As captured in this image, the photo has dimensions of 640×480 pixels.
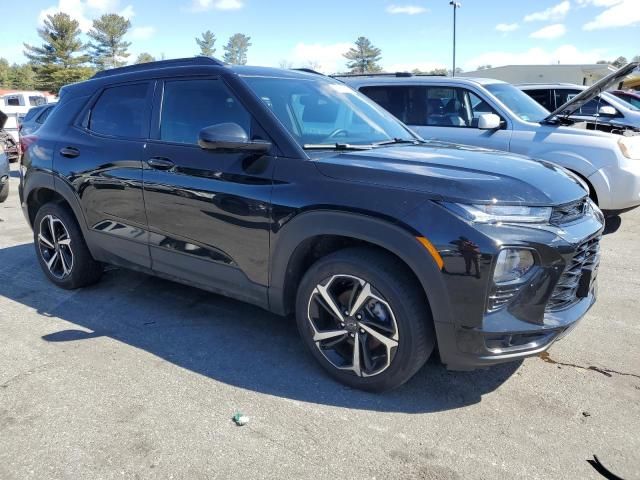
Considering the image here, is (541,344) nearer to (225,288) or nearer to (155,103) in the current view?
(225,288)

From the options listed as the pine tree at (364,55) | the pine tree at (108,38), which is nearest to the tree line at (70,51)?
the pine tree at (108,38)

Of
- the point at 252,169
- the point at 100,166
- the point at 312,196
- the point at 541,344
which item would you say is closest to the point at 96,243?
the point at 100,166

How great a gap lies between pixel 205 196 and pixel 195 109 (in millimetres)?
688

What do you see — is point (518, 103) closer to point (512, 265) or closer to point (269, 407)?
point (512, 265)

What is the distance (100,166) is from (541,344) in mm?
3387

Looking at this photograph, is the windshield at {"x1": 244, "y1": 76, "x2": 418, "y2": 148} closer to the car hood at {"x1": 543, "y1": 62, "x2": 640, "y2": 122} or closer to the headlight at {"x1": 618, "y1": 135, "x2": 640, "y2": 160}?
the car hood at {"x1": 543, "y1": 62, "x2": 640, "y2": 122}

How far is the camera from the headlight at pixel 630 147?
650 cm

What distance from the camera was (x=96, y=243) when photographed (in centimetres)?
440

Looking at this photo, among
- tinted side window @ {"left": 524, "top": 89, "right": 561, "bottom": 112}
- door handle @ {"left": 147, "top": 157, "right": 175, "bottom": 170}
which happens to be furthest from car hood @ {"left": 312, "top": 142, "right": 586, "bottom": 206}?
tinted side window @ {"left": 524, "top": 89, "right": 561, "bottom": 112}

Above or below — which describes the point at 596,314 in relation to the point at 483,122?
below

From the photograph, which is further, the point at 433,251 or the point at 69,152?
the point at 69,152

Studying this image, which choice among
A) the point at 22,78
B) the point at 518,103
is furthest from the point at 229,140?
the point at 22,78

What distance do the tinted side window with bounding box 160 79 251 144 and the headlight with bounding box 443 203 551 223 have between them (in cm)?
148

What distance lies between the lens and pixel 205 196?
3455mm
